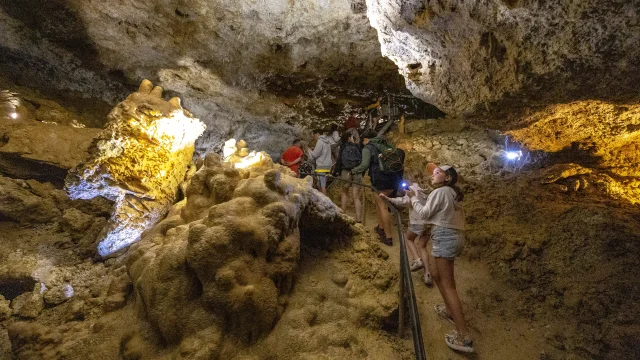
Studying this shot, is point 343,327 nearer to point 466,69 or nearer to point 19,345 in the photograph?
point 19,345

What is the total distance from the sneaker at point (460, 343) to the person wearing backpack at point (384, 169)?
209 centimetres

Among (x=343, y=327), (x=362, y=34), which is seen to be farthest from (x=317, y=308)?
(x=362, y=34)

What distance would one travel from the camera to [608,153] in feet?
15.7

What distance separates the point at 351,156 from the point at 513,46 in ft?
10.2

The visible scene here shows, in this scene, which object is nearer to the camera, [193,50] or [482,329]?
[482,329]

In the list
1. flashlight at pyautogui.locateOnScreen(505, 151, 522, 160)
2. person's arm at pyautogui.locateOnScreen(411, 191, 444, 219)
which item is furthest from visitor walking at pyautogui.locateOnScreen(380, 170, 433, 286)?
flashlight at pyautogui.locateOnScreen(505, 151, 522, 160)

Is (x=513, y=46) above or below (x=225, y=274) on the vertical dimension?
above

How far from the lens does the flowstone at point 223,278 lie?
2.33 metres

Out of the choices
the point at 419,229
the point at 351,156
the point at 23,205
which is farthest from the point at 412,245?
the point at 23,205

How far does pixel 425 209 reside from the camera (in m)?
3.05

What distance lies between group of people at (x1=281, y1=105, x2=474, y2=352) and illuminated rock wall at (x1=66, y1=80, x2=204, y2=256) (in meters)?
2.54

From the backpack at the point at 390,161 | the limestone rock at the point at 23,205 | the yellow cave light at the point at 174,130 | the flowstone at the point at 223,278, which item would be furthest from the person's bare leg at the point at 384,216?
the limestone rock at the point at 23,205

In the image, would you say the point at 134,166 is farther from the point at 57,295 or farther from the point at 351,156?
the point at 351,156

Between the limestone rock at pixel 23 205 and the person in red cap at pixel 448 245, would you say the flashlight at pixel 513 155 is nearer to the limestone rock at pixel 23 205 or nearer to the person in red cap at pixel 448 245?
the person in red cap at pixel 448 245
